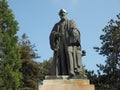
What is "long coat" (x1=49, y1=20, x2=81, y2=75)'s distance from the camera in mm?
14328

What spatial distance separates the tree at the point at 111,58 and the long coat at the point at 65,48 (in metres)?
18.5

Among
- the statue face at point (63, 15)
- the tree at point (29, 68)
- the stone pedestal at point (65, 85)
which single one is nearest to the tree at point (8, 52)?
the tree at point (29, 68)

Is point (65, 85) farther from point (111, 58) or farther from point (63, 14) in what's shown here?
point (111, 58)

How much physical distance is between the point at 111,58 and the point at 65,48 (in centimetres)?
2033

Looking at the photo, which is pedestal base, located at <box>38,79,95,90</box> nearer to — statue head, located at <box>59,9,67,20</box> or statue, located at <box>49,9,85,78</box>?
statue, located at <box>49,9,85,78</box>

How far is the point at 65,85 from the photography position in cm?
1359

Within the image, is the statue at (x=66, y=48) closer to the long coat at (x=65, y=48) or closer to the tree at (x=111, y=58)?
the long coat at (x=65, y=48)

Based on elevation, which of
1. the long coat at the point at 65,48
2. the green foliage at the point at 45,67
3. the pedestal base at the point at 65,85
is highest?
the green foliage at the point at 45,67

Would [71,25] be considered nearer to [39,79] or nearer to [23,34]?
[39,79]

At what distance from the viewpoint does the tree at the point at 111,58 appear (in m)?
33.8

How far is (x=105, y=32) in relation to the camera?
36.2 metres

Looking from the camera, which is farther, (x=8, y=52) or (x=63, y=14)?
(x=8, y=52)

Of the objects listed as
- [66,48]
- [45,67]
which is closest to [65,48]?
[66,48]

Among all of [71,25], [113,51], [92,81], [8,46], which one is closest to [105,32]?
[113,51]
